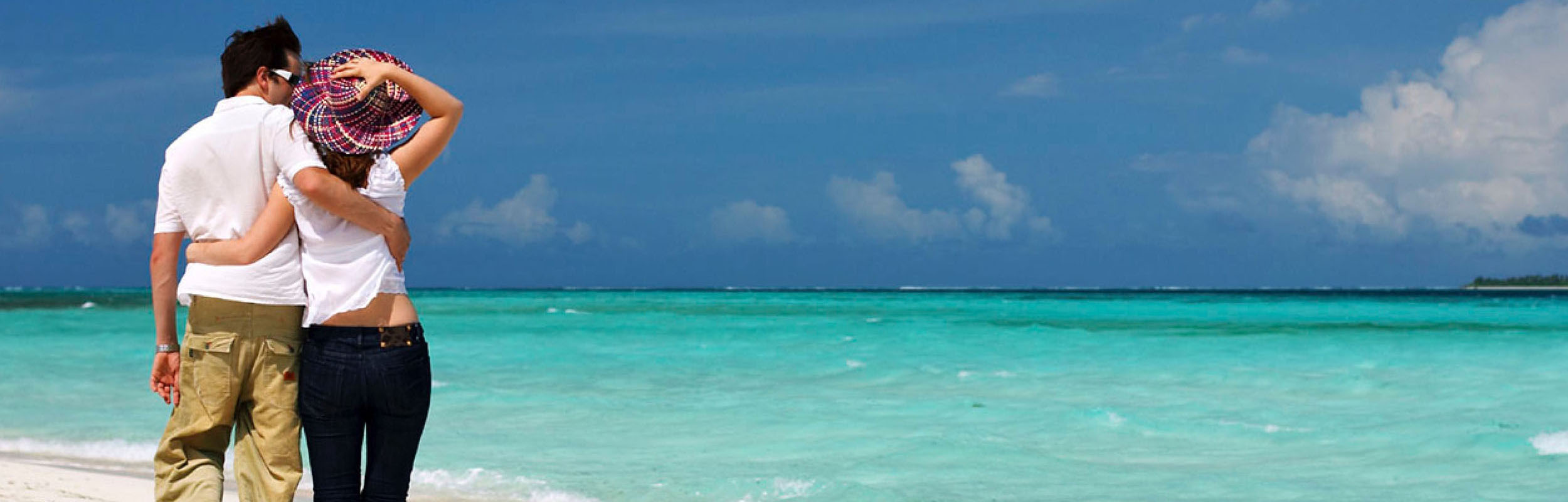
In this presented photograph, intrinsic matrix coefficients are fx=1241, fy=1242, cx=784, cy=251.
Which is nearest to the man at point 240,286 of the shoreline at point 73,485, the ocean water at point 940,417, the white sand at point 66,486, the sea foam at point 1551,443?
the white sand at point 66,486

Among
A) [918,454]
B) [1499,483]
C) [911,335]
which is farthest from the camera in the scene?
[911,335]

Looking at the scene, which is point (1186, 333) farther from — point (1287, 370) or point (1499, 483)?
point (1499, 483)

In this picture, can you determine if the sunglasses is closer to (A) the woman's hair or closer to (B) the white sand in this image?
→ (A) the woman's hair

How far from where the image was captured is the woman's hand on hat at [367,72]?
8.04 ft

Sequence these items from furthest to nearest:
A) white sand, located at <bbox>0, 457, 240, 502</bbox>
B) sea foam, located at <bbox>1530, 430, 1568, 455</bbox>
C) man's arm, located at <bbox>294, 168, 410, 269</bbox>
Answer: sea foam, located at <bbox>1530, 430, 1568, 455</bbox>, white sand, located at <bbox>0, 457, 240, 502</bbox>, man's arm, located at <bbox>294, 168, 410, 269</bbox>

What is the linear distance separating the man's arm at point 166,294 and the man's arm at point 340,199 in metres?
0.54

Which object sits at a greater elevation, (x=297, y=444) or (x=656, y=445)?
(x=297, y=444)

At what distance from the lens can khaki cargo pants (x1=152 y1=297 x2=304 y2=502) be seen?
105 inches

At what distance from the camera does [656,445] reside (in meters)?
8.16

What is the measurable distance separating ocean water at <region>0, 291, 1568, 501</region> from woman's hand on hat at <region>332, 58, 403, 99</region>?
405 cm

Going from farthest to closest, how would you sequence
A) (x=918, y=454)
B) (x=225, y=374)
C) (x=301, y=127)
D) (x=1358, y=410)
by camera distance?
(x=1358, y=410) < (x=918, y=454) < (x=225, y=374) < (x=301, y=127)

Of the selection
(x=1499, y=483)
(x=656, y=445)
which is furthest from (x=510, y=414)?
(x=1499, y=483)

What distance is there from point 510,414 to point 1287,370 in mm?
9476

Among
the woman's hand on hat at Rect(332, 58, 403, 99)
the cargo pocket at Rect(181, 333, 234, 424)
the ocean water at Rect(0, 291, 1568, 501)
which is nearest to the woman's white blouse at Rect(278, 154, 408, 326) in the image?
the woman's hand on hat at Rect(332, 58, 403, 99)
